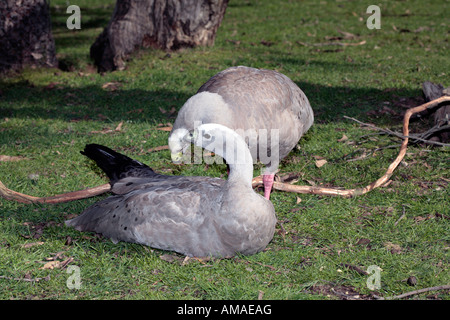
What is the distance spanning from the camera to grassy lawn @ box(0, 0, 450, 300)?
13.5ft

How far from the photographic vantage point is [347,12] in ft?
49.9

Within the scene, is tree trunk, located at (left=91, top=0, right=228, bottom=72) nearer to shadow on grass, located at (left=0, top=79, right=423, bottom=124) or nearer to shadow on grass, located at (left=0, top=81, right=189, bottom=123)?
shadow on grass, located at (left=0, top=81, right=189, bottom=123)

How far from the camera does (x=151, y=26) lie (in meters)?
10.8

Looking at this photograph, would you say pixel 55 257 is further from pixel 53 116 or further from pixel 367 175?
pixel 53 116

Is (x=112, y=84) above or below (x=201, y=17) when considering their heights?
below

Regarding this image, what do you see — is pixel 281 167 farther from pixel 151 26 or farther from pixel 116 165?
pixel 151 26

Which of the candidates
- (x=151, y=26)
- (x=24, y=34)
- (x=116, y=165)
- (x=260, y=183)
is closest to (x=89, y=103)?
(x=24, y=34)

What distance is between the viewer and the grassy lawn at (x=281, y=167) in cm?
411

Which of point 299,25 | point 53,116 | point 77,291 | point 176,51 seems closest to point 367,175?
point 77,291

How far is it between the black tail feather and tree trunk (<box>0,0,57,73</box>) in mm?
5631

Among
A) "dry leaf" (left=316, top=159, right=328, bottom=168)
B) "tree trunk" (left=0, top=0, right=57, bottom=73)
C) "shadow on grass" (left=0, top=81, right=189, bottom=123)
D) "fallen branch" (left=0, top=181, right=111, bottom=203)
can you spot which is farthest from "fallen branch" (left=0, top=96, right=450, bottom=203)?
"tree trunk" (left=0, top=0, right=57, bottom=73)

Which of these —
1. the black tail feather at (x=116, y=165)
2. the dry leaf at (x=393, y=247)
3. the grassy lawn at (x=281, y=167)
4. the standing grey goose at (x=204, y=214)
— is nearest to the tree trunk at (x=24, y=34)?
the grassy lawn at (x=281, y=167)

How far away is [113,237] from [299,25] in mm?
10758

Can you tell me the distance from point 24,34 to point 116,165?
5955 millimetres
